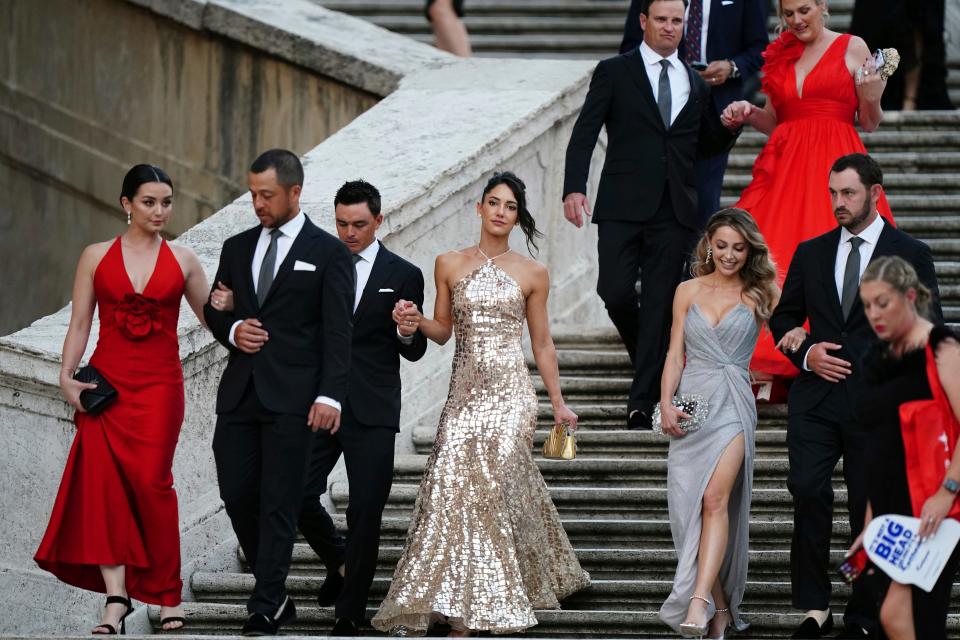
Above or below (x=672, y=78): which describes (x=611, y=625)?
below

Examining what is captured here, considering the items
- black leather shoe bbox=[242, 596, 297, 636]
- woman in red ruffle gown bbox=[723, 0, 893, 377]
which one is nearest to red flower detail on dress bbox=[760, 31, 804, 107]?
woman in red ruffle gown bbox=[723, 0, 893, 377]

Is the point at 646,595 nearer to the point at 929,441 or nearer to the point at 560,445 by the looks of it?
the point at 560,445

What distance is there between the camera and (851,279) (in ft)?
28.3

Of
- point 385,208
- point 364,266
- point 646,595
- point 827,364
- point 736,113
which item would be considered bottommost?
point 646,595

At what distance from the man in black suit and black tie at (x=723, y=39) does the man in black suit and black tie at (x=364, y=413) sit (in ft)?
9.20

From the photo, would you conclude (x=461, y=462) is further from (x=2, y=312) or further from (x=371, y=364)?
(x=2, y=312)

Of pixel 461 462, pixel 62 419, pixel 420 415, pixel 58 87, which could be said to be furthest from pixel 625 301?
pixel 58 87

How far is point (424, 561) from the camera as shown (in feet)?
28.1

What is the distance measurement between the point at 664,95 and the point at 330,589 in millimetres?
3098

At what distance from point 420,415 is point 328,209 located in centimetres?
122

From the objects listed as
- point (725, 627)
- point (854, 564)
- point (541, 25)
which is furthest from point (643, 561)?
point (541, 25)

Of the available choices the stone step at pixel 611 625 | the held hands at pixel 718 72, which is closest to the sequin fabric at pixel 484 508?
the stone step at pixel 611 625

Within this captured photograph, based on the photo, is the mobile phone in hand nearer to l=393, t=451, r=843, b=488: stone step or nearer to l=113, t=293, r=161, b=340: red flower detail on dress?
l=393, t=451, r=843, b=488: stone step

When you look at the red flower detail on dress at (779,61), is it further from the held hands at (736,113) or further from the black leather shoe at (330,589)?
the black leather shoe at (330,589)
